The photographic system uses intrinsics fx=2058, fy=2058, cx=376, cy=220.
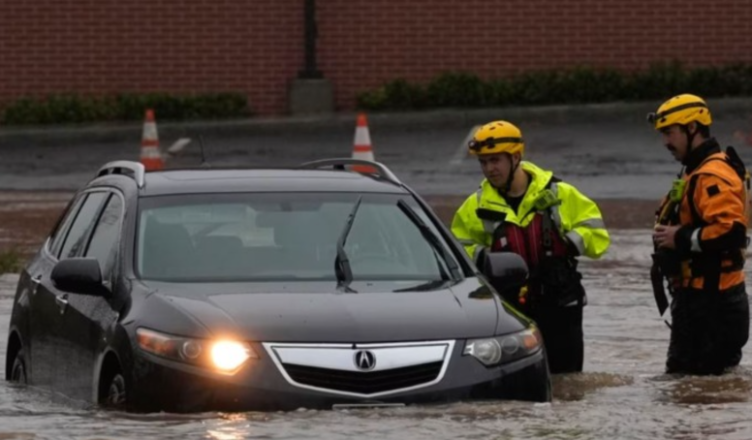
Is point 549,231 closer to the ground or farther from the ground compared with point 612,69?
closer to the ground

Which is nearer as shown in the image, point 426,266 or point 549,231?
point 426,266

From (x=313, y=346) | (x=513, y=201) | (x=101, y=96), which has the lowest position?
(x=313, y=346)

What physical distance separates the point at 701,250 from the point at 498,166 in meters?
1.09

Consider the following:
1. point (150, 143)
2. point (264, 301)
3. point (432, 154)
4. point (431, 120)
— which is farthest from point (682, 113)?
point (431, 120)

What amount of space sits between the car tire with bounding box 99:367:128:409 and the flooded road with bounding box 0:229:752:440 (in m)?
0.06

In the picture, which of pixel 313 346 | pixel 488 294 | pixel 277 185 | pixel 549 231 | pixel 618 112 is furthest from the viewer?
pixel 618 112

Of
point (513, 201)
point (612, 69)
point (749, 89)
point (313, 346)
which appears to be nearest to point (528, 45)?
point (612, 69)

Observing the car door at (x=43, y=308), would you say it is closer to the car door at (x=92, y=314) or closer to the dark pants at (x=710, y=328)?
the car door at (x=92, y=314)

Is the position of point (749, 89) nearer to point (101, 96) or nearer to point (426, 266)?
point (101, 96)

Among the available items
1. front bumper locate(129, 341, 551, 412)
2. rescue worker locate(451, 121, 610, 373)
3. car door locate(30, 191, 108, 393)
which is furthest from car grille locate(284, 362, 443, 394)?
rescue worker locate(451, 121, 610, 373)

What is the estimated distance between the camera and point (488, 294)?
8.86 meters

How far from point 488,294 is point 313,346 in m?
1.11

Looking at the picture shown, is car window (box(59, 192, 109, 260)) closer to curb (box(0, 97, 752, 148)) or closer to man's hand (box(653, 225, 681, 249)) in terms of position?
man's hand (box(653, 225, 681, 249))

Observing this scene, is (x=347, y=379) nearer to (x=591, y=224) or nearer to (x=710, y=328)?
(x=591, y=224)
